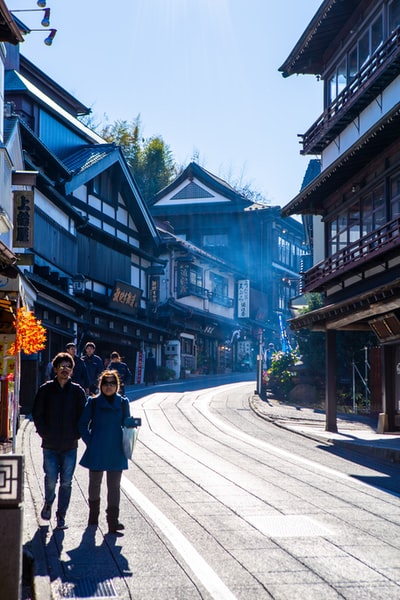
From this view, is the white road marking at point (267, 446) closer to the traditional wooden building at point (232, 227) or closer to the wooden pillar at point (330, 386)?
the wooden pillar at point (330, 386)

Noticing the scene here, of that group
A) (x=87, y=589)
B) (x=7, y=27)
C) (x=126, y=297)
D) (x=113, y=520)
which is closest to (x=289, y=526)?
(x=113, y=520)

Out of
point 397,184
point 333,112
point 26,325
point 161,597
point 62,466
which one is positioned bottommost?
point 161,597

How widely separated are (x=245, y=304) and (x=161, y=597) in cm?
5689

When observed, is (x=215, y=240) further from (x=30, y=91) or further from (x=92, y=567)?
(x=92, y=567)

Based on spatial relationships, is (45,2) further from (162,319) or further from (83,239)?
(162,319)

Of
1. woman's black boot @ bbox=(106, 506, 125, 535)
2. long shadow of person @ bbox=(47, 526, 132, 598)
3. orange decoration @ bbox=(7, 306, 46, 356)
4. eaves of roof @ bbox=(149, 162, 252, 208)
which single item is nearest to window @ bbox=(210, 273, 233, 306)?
eaves of roof @ bbox=(149, 162, 252, 208)

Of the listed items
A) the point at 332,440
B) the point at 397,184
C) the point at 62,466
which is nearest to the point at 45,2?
the point at 397,184

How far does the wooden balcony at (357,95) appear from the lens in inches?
805

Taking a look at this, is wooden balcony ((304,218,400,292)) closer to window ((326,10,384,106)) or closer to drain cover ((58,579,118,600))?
window ((326,10,384,106))

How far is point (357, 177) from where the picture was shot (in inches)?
899

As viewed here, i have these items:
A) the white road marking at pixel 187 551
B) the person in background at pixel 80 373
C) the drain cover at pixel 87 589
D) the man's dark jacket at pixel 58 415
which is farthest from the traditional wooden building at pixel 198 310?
the drain cover at pixel 87 589

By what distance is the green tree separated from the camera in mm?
66500

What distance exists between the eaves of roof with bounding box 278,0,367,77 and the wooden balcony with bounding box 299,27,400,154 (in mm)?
1923

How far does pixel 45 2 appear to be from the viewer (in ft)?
74.4
